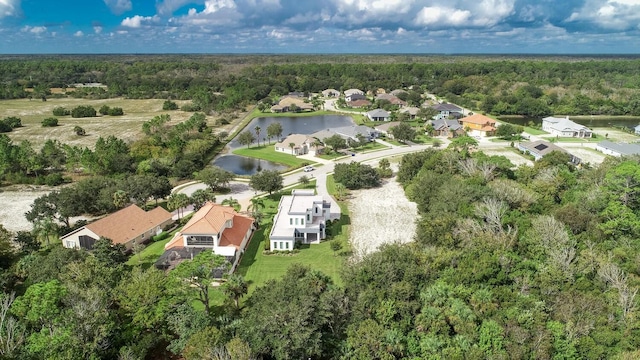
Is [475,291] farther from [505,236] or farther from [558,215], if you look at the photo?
[558,215]

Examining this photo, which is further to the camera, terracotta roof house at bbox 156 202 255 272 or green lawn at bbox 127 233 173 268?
green lawn at bbox 127 233 173 268

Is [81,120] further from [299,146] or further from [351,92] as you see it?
[351,92]

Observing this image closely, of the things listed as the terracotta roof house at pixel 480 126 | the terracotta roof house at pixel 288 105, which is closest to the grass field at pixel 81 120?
the terracotta roof house at pixel 288 105

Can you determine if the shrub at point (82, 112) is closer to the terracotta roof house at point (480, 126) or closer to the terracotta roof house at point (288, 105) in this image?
the terracotta roof house at point (288, 105)

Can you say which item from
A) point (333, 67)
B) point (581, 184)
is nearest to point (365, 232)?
point (581, 184)

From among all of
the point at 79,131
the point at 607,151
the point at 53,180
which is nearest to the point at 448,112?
the point at 607,151

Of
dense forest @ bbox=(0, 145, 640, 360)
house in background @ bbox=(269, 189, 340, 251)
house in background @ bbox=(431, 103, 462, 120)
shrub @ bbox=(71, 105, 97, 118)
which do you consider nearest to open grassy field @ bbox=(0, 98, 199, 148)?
shrub @ bbox=(71, 105, 97, 118)

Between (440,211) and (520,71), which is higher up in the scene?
(520,71)

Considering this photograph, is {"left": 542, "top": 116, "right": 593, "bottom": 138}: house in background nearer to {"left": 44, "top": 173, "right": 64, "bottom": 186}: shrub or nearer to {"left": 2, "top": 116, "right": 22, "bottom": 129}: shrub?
{"left": 44, "top": 173, "right": 64, "bottom": 186}: shrub

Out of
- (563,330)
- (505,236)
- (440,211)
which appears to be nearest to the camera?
(563,330)
